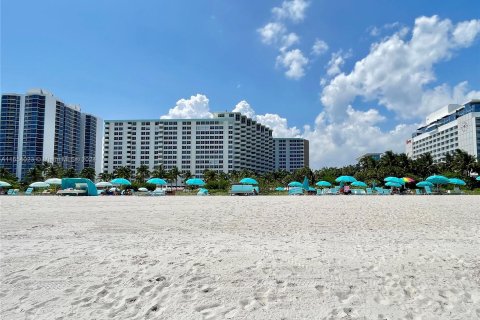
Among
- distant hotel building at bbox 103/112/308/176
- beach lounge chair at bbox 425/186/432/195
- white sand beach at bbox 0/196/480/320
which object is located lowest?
white sand beach at bbox 0/196/480/320

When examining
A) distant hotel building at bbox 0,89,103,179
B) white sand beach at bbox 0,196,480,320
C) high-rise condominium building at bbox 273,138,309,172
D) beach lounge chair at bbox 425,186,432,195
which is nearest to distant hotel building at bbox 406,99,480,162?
high-rise condominium building at bbox 273,138,309,172

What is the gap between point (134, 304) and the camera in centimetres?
405

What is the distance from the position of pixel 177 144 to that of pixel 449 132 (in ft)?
351

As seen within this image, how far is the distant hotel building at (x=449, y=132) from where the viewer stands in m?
113

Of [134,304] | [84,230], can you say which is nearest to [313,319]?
[134,304]

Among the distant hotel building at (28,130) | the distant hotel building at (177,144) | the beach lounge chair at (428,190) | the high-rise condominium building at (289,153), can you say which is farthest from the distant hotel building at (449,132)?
the distant hotel building at (28,130)

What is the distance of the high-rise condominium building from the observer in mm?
181000

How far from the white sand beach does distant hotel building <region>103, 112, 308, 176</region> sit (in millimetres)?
125110

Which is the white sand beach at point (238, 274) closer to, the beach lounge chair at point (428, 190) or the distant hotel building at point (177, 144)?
A: the beach lounge chair at point (428, 190)

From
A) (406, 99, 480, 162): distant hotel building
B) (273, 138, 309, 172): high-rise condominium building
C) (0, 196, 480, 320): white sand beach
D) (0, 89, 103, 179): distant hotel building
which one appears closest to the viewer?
(0, 196, 480, 320): white sand beach

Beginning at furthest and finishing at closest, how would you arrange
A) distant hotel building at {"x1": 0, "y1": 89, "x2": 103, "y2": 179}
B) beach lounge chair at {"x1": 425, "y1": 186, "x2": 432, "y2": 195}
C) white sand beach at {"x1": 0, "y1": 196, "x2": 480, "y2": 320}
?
distant hotel building at {"x1": 0, "y1": 89, "x2": 103, "y2": 179} → beach lounge chair at {"x1": 425, "y1": 186, "x2": 432, "y2": 195} → white sand beach at {"x1": 0, "y1": 196, "x2": 480, "y2": 320}

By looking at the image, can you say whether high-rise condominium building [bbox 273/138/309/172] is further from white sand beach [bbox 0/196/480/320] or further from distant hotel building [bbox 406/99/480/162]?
white sand beach [bbox 0/196/480/320]

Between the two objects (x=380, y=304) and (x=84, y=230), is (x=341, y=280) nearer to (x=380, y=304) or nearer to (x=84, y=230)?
(x=380, y=304)

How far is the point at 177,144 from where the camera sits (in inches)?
5310
